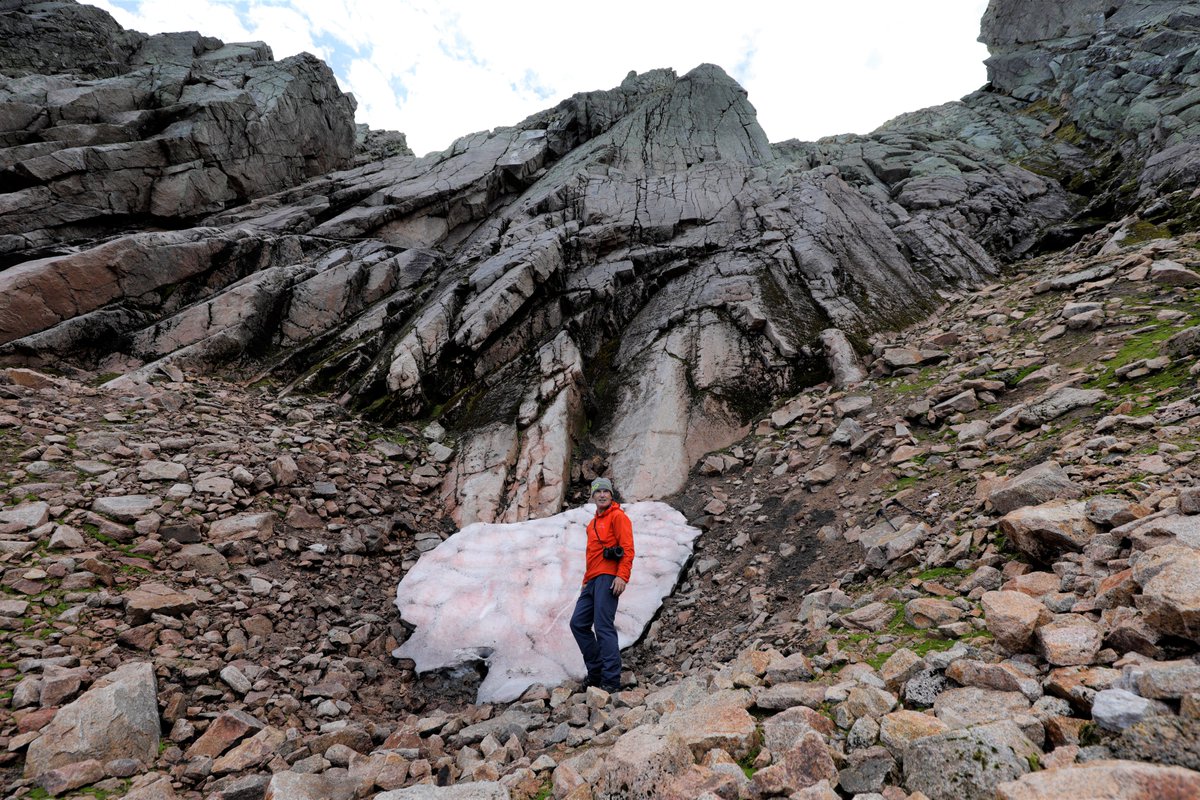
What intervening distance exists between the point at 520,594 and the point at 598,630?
237 centimetres

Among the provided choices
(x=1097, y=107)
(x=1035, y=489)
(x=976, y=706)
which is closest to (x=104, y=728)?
(x=976, y=706)

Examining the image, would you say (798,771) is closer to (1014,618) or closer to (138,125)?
(1014,618)

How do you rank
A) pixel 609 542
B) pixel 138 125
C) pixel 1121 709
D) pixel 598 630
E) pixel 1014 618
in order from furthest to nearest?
pixel 138 125, pixel 609 542, pixel 598 630, pixel 1014 618, pixel 1121 709

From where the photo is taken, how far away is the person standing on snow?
301 inches

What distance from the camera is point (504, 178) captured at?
27.5 metres

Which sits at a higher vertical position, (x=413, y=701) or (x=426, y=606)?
(x=426, y=606)

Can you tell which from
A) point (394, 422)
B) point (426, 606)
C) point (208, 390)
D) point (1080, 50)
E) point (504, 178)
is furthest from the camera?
point (1080, 50)

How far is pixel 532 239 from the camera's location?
20531 millimetres

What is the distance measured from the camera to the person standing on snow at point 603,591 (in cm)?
763

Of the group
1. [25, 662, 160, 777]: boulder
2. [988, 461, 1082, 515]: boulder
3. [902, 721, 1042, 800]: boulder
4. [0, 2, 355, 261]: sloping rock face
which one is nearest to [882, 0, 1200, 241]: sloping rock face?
[988, 461, 1082, 515]: boulder

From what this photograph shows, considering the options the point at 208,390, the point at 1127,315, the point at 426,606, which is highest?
the point at 208,390

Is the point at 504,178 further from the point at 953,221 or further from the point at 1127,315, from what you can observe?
the point at 1127,315

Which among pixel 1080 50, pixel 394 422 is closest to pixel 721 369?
pixel 394 422

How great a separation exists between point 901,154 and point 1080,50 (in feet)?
81.0
